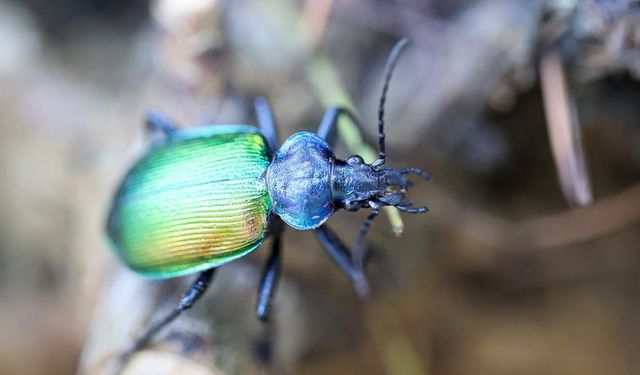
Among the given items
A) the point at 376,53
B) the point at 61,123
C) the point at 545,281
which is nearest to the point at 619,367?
the point at 545,281

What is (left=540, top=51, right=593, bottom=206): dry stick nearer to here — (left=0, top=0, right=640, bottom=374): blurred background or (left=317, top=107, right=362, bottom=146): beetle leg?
(left=0, top=0, right=640, bottom=374): blurred background

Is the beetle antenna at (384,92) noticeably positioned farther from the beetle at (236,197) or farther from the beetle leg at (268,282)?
the beetle leg at (268,282)

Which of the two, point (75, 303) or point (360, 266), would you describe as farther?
point (75, 303)

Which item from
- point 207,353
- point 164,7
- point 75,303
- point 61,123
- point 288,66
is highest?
point 164,7

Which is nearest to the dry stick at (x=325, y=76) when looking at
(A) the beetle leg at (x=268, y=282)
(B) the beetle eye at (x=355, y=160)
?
(B) the beetle eye at (x=355, y=160)

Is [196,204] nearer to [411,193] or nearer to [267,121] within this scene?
[267,121]

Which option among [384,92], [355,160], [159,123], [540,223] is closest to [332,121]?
[355,160]

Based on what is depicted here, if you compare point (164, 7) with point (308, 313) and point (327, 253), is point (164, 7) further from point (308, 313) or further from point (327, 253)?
point (308, 313)

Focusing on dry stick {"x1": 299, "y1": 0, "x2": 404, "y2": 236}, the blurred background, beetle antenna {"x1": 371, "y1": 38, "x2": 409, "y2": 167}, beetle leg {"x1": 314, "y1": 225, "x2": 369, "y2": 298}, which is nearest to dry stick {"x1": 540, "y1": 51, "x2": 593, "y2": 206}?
the blurred background
